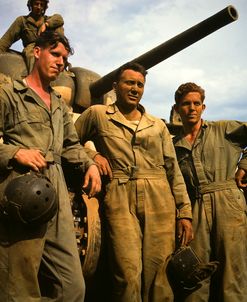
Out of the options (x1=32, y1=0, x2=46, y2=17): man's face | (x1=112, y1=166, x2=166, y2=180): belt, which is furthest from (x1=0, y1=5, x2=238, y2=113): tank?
(x1=112, y1=166, x2=166, y2=180): belt

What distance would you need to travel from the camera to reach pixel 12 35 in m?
8.85

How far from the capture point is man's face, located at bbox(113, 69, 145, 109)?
4562 mm

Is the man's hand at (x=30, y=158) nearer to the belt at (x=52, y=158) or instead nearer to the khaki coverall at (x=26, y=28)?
the belt at (x=52, y=158)

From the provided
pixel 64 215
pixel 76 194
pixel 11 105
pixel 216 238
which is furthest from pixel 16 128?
pixel 216 238

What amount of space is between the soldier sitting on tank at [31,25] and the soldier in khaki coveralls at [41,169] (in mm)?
5125

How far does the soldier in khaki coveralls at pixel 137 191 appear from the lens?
4.00m

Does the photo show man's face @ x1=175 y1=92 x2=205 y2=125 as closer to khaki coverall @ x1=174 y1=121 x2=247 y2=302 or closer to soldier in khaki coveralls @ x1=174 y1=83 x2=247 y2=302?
soldier in khaki coveralls @ x1=174 y1=83 x2=247 y2=302

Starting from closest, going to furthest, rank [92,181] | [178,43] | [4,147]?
[4,147] < [92,181] < [178,43]

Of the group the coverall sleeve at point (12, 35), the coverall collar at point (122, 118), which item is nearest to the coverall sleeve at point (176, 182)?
the coverall collar at point (122, 118)

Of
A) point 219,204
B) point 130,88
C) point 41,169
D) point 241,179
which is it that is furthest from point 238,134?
point 41,169

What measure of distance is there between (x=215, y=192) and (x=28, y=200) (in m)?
2.16

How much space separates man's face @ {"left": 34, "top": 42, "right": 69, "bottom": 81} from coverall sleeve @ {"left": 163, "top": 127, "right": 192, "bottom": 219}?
1318 mm

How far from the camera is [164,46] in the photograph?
304 inches

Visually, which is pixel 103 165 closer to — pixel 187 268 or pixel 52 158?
pixel 52 158
